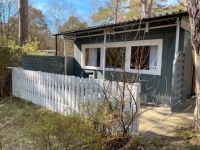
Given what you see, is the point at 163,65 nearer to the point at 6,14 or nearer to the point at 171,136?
the point at 171,136

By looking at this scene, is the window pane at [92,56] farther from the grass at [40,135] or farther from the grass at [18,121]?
the grass at [40,135]

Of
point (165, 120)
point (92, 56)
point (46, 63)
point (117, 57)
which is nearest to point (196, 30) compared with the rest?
point (117, 57)

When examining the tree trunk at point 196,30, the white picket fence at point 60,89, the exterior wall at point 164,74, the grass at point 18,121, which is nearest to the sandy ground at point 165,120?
the exterior wall at point 164,74

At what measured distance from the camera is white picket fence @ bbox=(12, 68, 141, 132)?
482 cm

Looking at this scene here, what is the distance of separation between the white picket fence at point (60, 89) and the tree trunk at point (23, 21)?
5514mm

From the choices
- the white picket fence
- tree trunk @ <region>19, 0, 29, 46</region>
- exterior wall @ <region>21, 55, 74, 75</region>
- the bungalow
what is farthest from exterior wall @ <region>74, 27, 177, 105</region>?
tree trunk @ <region>19, 0, 29, 46</region>

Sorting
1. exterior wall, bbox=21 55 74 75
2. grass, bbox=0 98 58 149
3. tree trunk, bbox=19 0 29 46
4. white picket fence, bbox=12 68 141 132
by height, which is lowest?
grass, bbox=0 98 58 149

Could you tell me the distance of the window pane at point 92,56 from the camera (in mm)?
10516

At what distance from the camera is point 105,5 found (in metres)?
27.9

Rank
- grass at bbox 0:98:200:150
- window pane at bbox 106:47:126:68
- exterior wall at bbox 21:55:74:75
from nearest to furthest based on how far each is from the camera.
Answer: grass at bbox 0:98:200:150, window pane at bbox 106:47:126:68, exterior wall at bbox 21:55:74:75

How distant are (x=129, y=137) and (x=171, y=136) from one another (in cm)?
106

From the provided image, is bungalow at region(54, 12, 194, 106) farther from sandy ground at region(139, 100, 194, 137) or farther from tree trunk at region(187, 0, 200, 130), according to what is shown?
tree trunk at region(187, 0, 200, 130)

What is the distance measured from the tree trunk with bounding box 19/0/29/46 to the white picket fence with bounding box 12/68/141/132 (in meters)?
5.51

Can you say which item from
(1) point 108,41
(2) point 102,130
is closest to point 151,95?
(1) point 108,41
